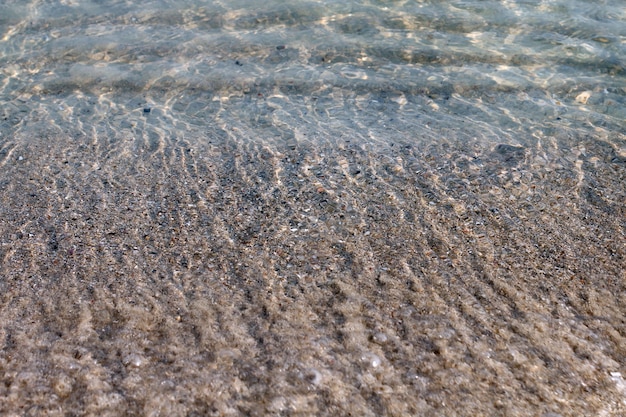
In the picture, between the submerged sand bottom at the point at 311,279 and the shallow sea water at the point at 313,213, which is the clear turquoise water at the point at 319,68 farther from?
the submerged sand bottom at the point at 311,279

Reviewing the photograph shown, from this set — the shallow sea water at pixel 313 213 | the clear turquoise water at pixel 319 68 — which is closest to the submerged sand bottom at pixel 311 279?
the shallow sea water at pixel 313 213

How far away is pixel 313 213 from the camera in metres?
4.39

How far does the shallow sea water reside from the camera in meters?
3.07

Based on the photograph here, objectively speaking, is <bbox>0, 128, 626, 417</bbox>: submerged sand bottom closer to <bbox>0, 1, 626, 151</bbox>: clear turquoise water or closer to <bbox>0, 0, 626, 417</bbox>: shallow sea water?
<bbox>0, 0, 626, 417</bbox>: shallow sea water

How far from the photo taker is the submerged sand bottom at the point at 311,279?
3.00m

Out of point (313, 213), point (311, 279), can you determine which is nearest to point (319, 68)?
point (313, 213)

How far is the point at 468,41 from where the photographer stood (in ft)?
23.9

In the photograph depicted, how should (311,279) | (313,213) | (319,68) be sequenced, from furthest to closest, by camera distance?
1. (319,68)
2. (313,213)
3. (311,279)

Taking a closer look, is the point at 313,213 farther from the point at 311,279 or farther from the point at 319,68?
the point at 319,68

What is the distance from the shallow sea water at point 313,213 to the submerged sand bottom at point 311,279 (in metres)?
0.02

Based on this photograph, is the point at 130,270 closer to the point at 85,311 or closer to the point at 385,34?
the point at 85,311

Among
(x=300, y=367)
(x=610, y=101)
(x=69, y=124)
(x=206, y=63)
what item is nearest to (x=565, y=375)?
(x=300, y=367)

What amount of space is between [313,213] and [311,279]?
759mm

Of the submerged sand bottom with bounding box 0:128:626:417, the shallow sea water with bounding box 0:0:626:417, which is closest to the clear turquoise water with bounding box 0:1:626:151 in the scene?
the shallow sea water with bounding box 0:0:626:417
